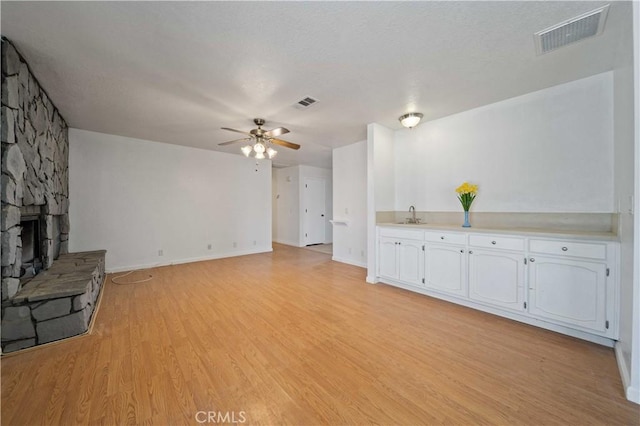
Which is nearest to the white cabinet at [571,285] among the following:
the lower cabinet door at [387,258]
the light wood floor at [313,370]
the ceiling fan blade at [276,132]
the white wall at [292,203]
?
the light wood floor at [313,370]

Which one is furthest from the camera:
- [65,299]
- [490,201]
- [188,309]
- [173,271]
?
[173,271]

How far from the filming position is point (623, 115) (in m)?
1.92

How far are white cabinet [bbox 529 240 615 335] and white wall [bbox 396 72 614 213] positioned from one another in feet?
2.34

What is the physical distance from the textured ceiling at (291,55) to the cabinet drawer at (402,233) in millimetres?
1701

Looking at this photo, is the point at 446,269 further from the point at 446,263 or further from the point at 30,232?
the point at 30,232

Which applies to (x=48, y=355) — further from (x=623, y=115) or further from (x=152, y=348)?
(x=623, y=115)

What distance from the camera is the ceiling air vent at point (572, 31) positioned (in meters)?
1.66

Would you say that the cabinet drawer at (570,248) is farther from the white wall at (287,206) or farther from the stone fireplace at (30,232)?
the white wall at (287,206)

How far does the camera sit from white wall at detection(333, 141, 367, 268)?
4.83m

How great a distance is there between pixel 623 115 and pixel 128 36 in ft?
13.3

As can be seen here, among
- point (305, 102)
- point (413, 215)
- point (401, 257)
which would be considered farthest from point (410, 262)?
point (305, 102)

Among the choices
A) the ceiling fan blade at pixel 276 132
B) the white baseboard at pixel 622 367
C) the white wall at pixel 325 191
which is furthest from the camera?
the white wall at pixel 325 191

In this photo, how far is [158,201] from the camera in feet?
15.8

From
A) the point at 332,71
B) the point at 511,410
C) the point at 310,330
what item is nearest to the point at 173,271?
the point at 310,330
